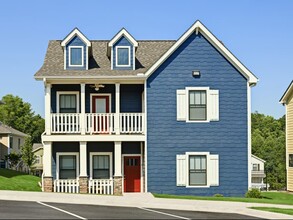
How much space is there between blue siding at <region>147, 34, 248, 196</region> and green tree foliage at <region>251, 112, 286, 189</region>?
53382 millimetres

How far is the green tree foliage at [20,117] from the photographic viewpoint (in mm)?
110938

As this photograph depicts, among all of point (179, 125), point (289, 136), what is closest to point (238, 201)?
point (179, 125)

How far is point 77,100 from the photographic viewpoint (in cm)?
3341

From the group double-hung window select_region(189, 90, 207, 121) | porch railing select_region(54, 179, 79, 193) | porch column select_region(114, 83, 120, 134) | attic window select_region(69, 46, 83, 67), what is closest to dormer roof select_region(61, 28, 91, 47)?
attic window select_region(69, 46, 83, 67)

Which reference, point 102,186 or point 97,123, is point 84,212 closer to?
point 102,186

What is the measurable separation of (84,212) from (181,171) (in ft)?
35.7

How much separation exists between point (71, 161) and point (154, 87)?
21.9 feet

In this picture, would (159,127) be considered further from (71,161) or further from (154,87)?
(71,161)

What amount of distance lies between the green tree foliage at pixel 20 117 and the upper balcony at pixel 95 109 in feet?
259

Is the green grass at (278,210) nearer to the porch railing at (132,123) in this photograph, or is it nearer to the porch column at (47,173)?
the porch railing at (132,123)

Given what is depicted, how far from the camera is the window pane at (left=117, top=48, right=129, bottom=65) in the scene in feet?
109

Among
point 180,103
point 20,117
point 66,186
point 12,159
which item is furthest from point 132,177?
point 20,117

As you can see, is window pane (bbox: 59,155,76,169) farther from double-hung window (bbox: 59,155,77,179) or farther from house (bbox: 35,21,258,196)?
house (bbox: 35,21,258,196)

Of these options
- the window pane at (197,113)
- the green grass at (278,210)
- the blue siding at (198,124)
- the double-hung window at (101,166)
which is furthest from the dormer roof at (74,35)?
the green grass at (278,210)
